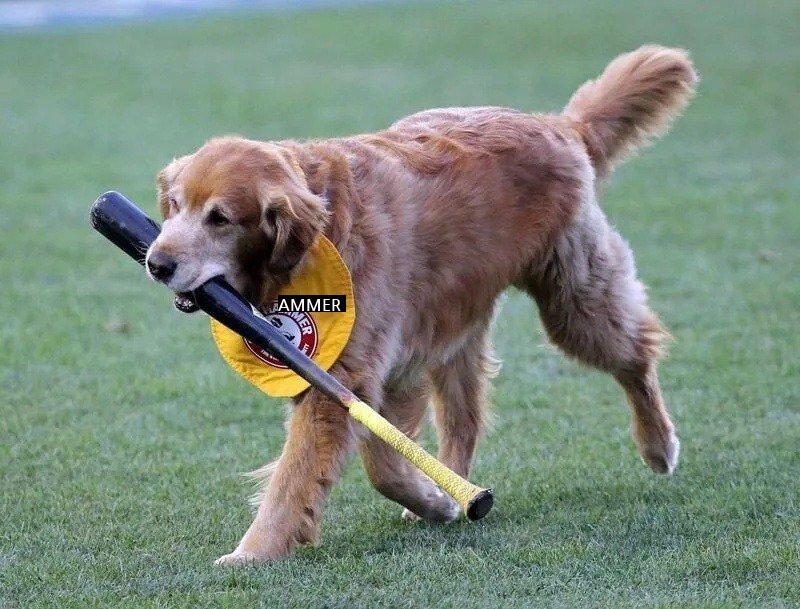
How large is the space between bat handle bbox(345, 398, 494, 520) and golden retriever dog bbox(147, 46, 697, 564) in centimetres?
21

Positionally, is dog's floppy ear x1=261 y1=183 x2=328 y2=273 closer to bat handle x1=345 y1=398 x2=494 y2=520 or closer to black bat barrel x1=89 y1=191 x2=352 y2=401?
black bat barrel x1=89 y1=191 x2=352 y2=401

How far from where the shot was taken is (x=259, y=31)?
964 inches

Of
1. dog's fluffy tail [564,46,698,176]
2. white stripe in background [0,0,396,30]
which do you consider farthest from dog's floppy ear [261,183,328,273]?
white stripe in background [0,0,396,30]

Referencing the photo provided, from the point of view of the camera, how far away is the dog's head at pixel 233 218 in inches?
171

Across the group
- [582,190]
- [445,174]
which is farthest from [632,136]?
[445,174]

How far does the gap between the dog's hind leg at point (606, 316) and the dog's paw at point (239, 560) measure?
68.0 inches

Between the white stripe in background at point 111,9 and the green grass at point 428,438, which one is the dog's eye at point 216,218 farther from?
the white stripe in background at point 111,9

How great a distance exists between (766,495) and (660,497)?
397 millimetres

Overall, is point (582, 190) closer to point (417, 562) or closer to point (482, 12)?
point (417, 562)

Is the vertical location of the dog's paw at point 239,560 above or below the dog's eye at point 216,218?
below

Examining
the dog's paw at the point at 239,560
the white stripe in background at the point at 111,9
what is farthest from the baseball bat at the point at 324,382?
the white stripe in background at the point at 111,9

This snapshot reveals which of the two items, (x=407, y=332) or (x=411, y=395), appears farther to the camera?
(x=411, y=395)

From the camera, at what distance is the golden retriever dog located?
445 cm

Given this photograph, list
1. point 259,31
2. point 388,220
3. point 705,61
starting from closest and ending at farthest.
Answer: point 388,220 < point 705,61 < point 259,31
